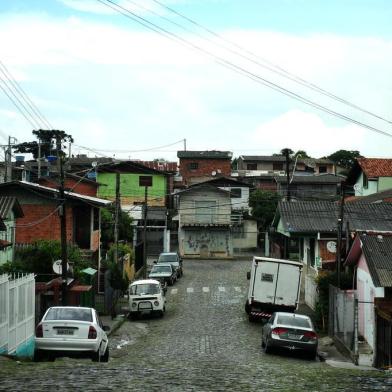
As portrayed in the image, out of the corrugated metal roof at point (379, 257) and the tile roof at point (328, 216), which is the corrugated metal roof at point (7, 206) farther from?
the corrugated metal roof at point (379, 257)

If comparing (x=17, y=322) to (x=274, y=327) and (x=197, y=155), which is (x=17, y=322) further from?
(x=197, y=155)

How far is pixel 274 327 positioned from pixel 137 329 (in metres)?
9.12

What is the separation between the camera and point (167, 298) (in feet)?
129

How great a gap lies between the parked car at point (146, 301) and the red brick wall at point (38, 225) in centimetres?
825

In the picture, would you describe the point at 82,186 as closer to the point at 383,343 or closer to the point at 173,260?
the point at 173,260

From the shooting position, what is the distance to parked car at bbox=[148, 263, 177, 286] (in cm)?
4362

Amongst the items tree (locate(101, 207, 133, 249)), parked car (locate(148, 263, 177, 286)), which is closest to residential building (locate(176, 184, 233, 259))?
tree (locate(101, 207, 133, 249))

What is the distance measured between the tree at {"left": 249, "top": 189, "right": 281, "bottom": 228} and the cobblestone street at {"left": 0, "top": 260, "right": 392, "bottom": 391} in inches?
1009

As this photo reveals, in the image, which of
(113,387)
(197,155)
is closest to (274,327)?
(113,387)

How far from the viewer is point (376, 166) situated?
Result: 52.3 m

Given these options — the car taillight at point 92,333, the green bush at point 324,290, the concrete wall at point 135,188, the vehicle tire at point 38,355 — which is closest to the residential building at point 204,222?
the concrete wall at point 135,188

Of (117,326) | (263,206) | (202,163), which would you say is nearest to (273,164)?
(202,163)

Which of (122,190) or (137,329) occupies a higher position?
(122,190)

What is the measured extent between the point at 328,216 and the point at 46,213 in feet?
52.9
